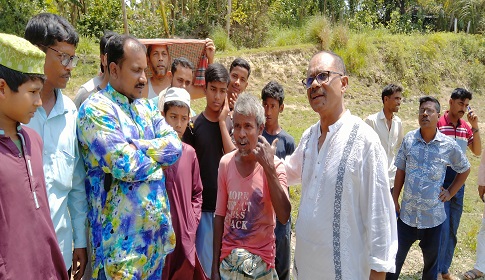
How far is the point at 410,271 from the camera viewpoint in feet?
15.7

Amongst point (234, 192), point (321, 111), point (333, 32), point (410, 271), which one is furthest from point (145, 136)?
point (333, 32)

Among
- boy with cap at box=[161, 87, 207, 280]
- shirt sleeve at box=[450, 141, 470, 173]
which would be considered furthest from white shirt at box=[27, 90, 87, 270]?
shirt sleeve at box=[450, 141, 470, 173]

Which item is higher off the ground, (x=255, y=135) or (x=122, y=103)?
(x=122, y=103)

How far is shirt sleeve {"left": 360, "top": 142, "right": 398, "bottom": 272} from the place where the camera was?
208cm

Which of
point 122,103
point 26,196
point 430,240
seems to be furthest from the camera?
point 430,240

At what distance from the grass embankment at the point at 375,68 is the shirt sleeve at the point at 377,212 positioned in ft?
21.6

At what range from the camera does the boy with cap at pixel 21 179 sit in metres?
1.78

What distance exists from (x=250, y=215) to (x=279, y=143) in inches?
43.9

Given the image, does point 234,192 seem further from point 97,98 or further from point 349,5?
point 349,5

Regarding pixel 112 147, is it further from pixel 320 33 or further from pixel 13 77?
pixel 320 33

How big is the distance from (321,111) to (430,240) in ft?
8.06

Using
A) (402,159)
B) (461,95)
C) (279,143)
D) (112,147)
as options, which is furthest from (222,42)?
(112,147)

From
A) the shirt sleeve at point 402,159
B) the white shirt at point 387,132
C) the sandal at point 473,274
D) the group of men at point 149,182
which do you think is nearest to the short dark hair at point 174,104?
the group of men at point 149,182

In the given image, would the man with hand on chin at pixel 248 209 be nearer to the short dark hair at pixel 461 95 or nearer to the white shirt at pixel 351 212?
the white shirt at pixel 351 212
